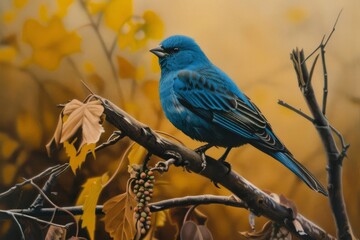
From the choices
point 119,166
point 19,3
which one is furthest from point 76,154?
point 19,3

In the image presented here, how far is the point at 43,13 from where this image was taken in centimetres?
154

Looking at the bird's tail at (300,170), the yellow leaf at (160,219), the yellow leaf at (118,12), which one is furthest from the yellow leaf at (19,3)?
the bird's tail at (300,170)

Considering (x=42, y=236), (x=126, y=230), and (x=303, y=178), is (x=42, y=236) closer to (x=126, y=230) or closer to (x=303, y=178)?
(x=126, y=230)

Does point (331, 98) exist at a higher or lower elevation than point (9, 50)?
higher

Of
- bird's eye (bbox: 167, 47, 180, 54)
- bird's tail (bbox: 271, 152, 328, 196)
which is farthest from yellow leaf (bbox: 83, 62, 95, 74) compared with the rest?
bird's tail (bbox: 271, 152, 328, 196)

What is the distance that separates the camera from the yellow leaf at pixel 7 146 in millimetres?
1528

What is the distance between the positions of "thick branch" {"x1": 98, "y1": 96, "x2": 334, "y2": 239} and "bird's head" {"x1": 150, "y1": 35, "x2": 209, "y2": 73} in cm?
26

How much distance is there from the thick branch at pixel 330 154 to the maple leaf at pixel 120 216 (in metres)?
0.55

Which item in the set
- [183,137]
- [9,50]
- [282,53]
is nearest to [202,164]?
[183,137]

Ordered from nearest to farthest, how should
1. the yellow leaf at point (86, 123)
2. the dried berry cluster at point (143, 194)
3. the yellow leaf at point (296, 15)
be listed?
the yellow leaf at point (86, 123) → the dried berry cluster at point (143, 194) → the yellow leaf at point (296, 15)

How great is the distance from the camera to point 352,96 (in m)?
1.60

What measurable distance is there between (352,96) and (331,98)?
7 cm

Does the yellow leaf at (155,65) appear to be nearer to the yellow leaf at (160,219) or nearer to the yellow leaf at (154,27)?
the yellow leaf at (154,27)

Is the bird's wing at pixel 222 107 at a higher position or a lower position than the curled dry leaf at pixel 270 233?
higher
